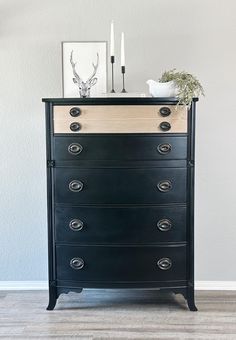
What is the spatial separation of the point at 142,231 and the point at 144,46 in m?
1.27

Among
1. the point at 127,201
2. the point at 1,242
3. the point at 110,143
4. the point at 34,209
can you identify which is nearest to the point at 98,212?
the point at 127,201

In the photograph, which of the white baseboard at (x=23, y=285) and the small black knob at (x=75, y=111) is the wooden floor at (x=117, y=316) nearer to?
the white baseboard at (x=23, y=285)

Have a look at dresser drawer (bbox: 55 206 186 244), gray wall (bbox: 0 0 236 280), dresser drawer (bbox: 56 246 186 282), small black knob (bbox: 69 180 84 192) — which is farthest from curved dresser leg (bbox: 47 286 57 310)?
small black knob (bbox: 69 180 84 192)

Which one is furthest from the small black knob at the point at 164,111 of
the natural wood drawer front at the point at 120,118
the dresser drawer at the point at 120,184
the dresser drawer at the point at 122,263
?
the dresser drawer at the point at 122,263

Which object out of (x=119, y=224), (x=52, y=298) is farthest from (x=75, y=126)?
(x=52, y=298)

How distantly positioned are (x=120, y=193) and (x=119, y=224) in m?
0.19

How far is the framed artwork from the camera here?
9.75ft

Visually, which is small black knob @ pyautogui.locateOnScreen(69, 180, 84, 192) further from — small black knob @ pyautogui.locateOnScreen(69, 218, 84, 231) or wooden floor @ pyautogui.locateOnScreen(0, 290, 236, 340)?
wooden floor @ pyautogui.locateOnScreen(0, 290, 236, 340)

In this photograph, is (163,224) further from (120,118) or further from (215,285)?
(215,285)

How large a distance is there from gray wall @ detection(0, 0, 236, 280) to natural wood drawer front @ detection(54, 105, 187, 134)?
0.49 m

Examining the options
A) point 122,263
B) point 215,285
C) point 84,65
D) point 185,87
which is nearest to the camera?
point 185,87

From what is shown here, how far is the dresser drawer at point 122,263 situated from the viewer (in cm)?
263

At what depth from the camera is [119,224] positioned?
2613 mm

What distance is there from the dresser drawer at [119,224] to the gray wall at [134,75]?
0.50 meters
